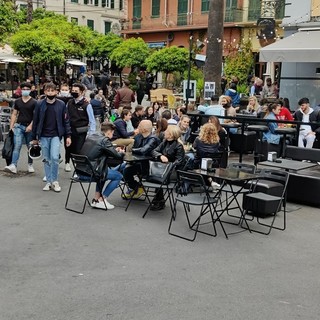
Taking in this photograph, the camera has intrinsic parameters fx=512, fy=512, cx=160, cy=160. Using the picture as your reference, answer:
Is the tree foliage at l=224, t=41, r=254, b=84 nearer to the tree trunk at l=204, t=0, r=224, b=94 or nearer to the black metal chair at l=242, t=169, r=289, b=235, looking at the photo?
the tree trunk at l=204, t=0, r=224, b=94

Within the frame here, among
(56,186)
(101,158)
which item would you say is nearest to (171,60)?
(56,186)

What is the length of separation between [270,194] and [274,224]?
18.2 inches

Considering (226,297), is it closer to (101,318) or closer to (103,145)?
(101,318)

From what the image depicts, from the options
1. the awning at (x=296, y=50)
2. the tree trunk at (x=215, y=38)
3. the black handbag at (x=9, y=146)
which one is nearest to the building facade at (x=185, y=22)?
the awning at (x=296, y=50)

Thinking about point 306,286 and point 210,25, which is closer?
point 306,286

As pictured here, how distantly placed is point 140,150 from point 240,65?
914 inches

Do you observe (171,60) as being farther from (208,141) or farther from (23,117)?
(208,141)

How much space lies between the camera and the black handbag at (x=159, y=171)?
22.9 feet

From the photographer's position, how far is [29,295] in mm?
4441

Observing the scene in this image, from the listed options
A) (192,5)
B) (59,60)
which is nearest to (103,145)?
(59,60)

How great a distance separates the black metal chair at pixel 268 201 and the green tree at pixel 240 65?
67.3ft

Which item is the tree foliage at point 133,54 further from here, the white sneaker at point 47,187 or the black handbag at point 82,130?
the white sneaker at point 47,187

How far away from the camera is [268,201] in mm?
6891

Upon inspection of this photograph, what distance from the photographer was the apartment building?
192 ft
